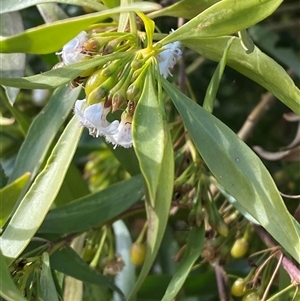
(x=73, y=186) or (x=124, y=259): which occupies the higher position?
(x=73, y=186)

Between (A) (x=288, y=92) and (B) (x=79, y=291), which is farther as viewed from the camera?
(B) (x=79, y=291)

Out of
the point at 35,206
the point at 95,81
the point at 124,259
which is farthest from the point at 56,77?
the point at 124,259

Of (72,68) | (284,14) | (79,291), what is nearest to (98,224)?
(79,291)

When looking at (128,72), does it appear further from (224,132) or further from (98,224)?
(98,224)

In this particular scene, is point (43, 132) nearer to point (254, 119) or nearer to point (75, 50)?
point (75, 50)

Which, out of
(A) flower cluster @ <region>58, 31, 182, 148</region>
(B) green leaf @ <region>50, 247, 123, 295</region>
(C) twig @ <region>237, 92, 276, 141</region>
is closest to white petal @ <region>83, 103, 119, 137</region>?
(A) flower cluster @ <region>58, 31, 182, 148</region>

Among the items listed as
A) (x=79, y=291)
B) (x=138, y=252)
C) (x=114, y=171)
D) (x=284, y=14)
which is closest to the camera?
(x=79, y=291)

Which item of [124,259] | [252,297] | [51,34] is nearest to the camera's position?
[51,34]
